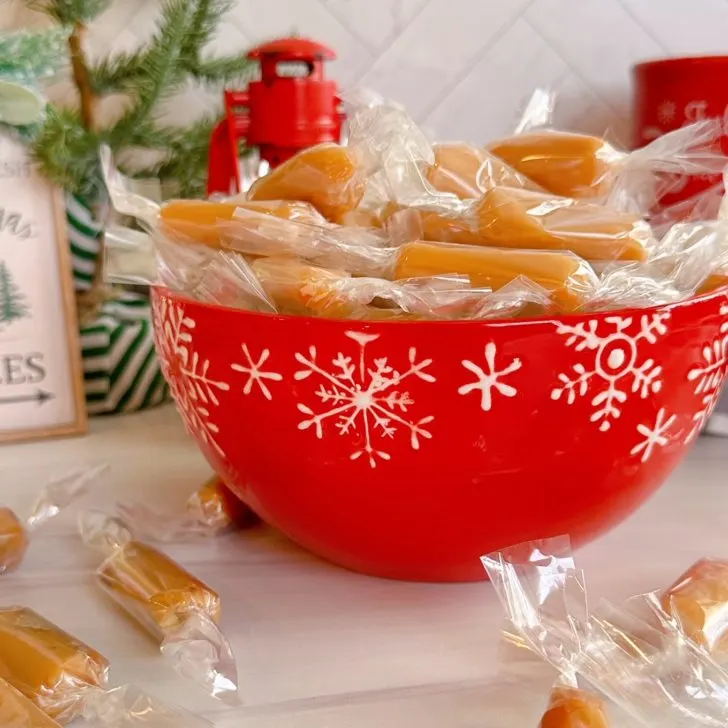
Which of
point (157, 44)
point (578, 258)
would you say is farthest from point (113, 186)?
point (578, 258)

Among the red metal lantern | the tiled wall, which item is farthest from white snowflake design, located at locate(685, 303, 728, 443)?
the tiled wall

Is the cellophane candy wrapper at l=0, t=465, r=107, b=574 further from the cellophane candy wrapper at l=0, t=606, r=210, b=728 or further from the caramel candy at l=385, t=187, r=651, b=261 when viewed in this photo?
the caramel candy at l=385, t=187, r=651, b=261

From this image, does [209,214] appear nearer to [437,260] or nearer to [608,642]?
[437,260]

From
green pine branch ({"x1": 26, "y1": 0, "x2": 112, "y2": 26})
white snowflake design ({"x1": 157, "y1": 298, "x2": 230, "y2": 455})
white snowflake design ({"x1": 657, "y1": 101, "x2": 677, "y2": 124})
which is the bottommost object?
white snowflake design ({"x1": 157, "y1": 298, "x2": 230, "y2": 455})

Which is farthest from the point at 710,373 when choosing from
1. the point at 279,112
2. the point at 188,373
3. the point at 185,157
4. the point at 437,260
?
the point at 185,157

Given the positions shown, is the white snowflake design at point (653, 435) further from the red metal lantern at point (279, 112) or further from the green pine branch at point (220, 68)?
the green pine branch at point (220, 68)
